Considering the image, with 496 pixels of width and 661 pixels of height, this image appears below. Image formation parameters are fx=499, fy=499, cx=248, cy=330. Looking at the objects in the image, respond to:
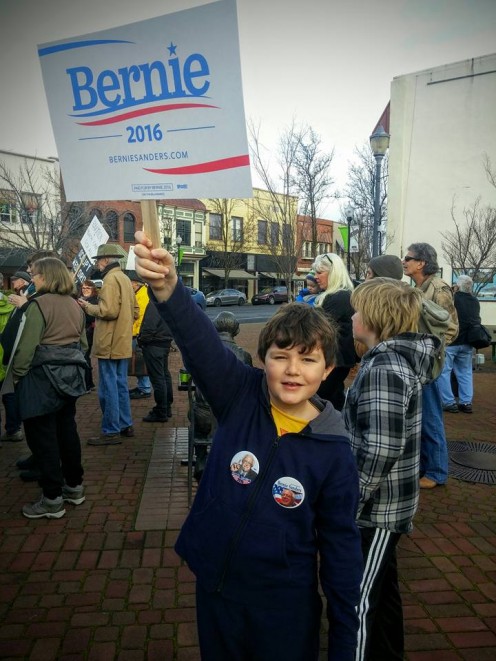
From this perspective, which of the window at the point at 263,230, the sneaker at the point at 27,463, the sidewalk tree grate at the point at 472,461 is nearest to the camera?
the sneaker at the point at 27,463

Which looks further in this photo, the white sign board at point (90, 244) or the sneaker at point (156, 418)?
the white sign board at point (90, 244)

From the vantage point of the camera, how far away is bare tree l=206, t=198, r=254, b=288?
48.3 m

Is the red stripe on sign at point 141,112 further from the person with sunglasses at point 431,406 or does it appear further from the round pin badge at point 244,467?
the person with sunglasses at point 431,406

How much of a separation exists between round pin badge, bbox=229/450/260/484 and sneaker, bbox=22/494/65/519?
283 centimetres

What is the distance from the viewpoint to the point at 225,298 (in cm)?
4253

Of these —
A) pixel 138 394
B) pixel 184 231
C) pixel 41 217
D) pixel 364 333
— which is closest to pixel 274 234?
pixel 41 217

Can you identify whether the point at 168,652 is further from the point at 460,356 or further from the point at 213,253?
the point at 213,253

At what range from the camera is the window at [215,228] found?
4956 centimetres

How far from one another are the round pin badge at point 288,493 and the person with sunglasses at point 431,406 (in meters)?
3.06

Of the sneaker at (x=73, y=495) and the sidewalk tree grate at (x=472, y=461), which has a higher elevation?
the sneaker at (x=73, y=495)

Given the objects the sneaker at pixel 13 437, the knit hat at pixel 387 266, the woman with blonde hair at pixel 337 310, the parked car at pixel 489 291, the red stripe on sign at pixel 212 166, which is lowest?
the parked car at pixel 489 291

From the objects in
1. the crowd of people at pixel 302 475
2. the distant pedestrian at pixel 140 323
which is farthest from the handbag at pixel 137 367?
the crowd of people at pixel 302 475

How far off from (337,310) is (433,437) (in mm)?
1434

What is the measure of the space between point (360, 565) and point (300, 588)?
21cm
